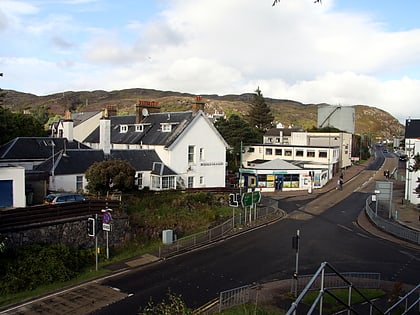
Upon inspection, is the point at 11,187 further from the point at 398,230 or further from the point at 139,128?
the point at 398,230

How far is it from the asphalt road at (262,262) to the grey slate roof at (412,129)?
19.7 m

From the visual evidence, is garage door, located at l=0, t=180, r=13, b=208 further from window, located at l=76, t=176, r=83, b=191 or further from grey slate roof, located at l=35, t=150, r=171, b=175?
window, located at l=76, t=176, r=83, b=191

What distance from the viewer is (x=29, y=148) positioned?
123 ft

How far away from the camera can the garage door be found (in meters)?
21.8

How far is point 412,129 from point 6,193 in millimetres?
41732

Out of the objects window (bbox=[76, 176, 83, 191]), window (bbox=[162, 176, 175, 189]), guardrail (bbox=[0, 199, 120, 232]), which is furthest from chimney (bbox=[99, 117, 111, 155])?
guardrail (bbox=[0, 199, 120, 232])

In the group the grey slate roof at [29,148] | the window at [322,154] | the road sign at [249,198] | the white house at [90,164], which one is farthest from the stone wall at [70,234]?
the window at [322,154]

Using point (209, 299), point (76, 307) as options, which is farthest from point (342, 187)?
point (76, 307)

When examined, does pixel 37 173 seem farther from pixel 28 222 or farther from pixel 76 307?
pixel 76 307

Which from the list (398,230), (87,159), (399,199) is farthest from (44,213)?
(399,199)

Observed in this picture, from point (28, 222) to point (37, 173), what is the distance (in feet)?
31.5

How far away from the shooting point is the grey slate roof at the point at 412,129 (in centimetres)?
4369

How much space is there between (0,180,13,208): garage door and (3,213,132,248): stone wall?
3.47 meters

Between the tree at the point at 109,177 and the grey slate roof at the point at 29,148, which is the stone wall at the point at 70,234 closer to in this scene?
the tree at the point at 109,177
